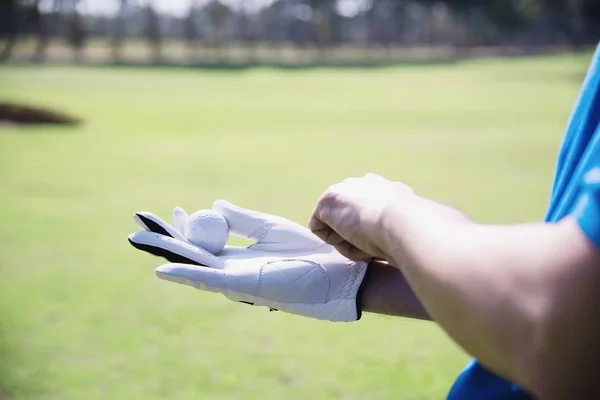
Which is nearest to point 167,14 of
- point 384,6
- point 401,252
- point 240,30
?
point 240,30

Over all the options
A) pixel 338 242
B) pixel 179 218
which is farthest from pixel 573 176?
pixel 179 218

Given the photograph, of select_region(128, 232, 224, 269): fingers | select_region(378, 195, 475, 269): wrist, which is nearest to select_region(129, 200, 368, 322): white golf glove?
select_region(128, 232, 224, 269): fingers

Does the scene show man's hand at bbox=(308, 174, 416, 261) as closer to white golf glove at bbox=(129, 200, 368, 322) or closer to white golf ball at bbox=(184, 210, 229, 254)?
white golf glove at bbox=(129, 200, 368, 322)

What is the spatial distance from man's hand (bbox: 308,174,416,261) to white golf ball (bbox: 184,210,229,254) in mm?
246

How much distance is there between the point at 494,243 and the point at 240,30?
42229mm

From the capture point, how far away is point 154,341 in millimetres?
3359

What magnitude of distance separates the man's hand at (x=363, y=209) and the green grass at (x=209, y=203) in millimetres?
2065

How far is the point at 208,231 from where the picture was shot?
3.76 ft

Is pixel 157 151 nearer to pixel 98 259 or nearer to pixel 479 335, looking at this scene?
pixel 98 259

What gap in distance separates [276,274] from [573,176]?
41 cm

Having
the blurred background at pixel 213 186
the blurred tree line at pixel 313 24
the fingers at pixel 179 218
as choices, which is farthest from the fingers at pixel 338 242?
the blurred tree line at pixel 313 24

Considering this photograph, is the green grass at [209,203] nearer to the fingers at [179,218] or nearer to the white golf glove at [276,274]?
the fingers at [179,218]

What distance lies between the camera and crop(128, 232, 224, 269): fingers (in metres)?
1.04

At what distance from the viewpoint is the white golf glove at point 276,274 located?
976 millimetres
